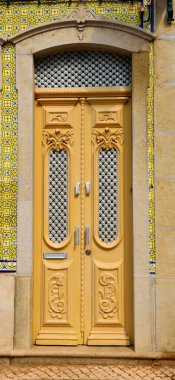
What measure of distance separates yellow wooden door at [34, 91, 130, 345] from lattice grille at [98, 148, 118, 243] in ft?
0.04

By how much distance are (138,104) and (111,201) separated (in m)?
1.16

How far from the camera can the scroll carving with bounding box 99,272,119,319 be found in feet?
19.3

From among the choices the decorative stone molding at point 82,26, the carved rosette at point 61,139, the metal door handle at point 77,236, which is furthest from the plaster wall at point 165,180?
the carved rosette at point 61,139

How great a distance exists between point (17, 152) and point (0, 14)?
1.65 m

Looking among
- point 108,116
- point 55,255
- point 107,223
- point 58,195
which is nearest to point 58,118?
point 108,116

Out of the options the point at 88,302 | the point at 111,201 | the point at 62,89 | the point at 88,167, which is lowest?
the point at 88,302

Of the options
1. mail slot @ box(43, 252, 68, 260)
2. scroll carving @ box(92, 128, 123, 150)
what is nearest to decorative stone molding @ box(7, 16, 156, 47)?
scroll carving @ box(92, 128, 123, 150)

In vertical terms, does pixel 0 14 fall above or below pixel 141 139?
above

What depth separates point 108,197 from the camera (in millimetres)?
6004

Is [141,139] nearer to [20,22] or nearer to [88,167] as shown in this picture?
[88,167]

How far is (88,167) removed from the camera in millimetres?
6055

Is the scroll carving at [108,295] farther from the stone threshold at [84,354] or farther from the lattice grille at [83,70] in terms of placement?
the lattice grille at [83,70]

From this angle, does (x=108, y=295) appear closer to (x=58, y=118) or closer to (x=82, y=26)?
(x=58, y=118)

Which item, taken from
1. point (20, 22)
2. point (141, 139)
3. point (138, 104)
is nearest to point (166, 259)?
point (141, 139)
